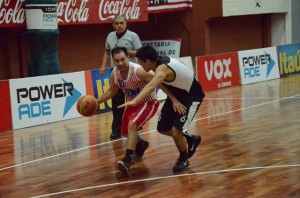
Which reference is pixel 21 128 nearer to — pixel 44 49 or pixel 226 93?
pixel 44 49

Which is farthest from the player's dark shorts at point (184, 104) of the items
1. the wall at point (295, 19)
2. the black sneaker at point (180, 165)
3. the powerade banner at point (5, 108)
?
the wall at point (295, 19)

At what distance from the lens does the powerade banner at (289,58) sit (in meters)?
22.7

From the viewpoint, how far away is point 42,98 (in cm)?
1419

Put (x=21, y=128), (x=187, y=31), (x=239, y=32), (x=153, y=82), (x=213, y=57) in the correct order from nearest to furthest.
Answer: (x=153, y=82) → (x=21, y=128) → (x=213, y=57) → (x=187, y=31) → (x=239, y=32)

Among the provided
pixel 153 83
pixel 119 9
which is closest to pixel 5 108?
pixel 153 83

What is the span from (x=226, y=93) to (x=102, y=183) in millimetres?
10808

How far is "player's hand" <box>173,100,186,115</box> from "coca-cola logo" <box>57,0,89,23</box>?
11169 millimetres

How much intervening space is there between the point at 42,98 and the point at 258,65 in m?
9.39

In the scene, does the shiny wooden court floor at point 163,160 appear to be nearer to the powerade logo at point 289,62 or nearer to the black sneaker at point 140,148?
the black sneaker at point 140,148

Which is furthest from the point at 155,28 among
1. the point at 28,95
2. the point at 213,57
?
the point at 28,95

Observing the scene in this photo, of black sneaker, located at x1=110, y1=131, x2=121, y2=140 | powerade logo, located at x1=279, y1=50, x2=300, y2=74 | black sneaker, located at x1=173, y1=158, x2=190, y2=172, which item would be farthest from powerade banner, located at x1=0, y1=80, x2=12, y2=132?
powerade logo, located at x1=279, y1=50, x2=300, y2=74

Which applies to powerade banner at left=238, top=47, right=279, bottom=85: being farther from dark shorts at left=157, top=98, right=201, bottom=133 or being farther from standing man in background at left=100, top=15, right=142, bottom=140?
dark shorts at left=157, top=98, right=201, bottom=133

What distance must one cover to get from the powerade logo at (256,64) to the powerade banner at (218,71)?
0.41m

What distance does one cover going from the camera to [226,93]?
1858cm
